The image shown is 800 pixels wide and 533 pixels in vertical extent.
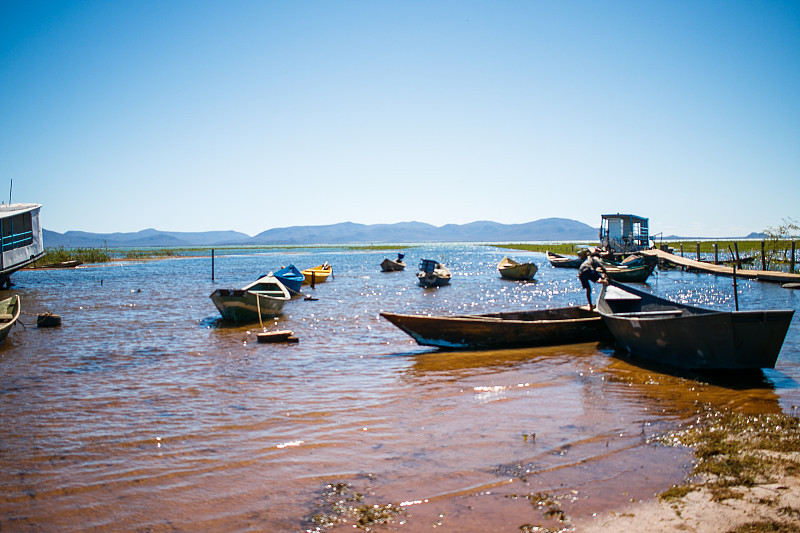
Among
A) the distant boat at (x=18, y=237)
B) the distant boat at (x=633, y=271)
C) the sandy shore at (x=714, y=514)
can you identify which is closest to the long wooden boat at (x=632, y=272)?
the distant boat at (x=633, y=271)

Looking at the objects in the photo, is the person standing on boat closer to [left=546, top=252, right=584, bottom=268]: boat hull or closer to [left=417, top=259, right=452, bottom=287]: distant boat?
[left=417, top=259, right=452, bottom=287]: distant boat

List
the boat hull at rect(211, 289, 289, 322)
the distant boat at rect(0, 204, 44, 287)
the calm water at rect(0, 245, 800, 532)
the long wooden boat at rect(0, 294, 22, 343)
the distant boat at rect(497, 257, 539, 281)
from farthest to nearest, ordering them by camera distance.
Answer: the distant boat at rect(497, 257, 539, 281) → the distant boat at rect(0, 204, 44, 287) → the boat hull at rect(211, 289, 289, 322) → the long wooden boat at rect(0, 294, 22, 343) → the calm water at rect(0, 245, 800, 532)

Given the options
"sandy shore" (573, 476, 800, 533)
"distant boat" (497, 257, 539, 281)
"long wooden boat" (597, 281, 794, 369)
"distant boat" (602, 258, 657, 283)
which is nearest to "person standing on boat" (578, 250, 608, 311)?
"long wooden boat" (597, 281, 794, 369)

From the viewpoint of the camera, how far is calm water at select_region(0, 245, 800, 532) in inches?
207

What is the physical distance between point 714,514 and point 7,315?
1891 cm

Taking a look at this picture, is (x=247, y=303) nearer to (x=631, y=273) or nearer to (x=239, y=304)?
(x=239, y=304)

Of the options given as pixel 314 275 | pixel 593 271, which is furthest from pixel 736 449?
pixel 314 275

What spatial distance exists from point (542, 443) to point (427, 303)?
1856 cm

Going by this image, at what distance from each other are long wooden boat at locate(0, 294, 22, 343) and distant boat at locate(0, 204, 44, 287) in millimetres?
13903

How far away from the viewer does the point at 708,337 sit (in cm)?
932

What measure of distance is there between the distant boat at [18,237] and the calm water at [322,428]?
1709 centimetres

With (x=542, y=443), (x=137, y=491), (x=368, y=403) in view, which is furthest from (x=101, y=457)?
(x=542, y=443)

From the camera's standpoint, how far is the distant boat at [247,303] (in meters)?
19.0

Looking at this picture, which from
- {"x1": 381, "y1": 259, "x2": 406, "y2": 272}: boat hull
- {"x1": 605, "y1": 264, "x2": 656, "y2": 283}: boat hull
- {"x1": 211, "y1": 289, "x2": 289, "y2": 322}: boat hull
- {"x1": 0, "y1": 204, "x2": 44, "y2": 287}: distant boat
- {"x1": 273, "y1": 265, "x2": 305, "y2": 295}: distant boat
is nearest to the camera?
{"x1": 211, "y1": 289, "x2": 289, "y2": 322}: boat hull
